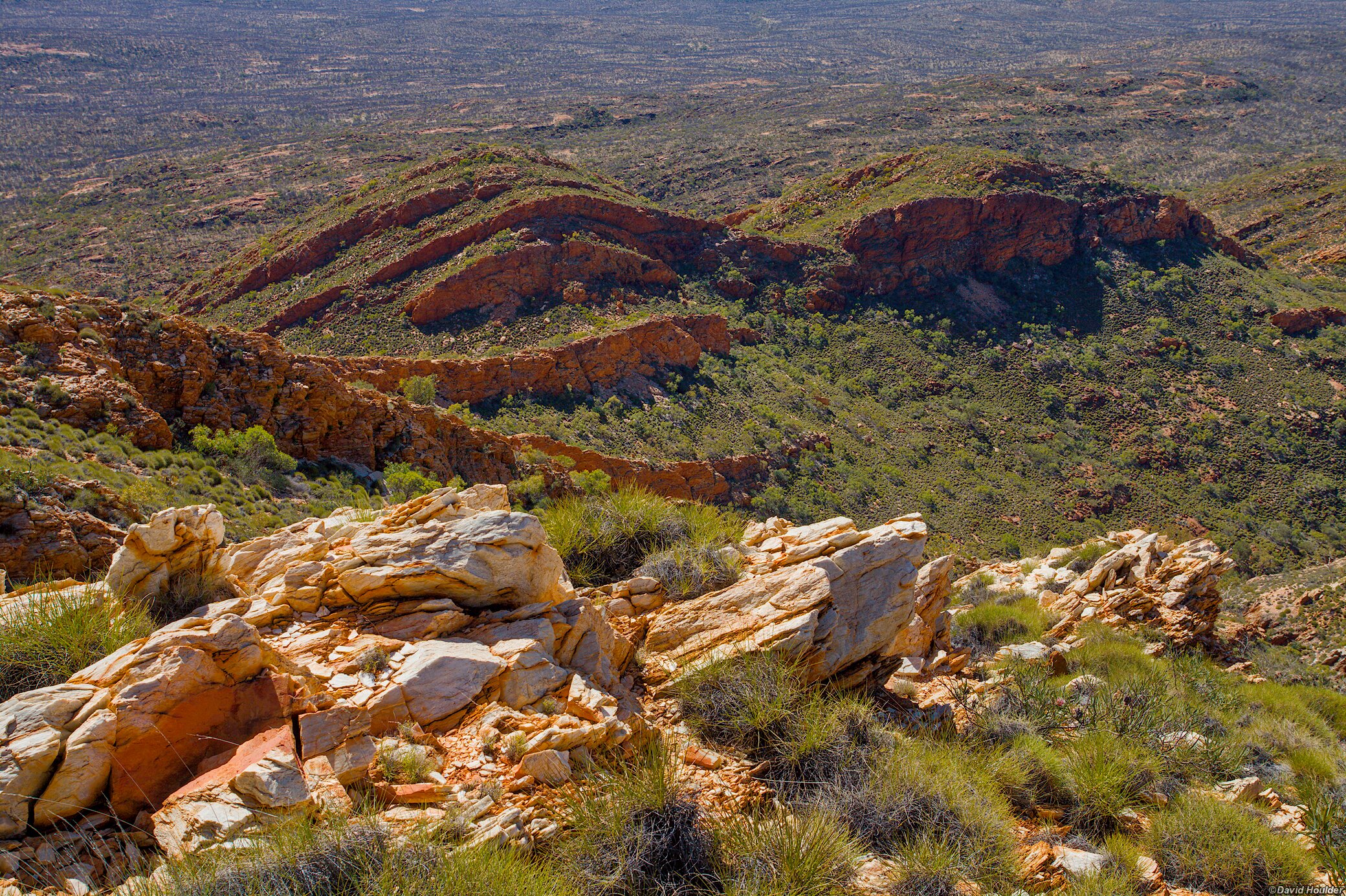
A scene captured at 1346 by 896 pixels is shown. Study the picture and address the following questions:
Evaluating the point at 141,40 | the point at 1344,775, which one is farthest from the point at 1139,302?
the point at 141,40

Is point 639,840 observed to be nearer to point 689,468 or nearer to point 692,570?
point 692,570

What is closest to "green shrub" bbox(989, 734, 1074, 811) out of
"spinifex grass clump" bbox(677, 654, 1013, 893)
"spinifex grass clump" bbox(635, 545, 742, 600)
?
"spinifex grass clump" bbox(677, 654, 1013, 893)

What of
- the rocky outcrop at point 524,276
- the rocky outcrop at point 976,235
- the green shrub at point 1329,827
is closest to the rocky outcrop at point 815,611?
the green shrub at point 1329,827

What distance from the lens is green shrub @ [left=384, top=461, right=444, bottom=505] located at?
51.2 ft

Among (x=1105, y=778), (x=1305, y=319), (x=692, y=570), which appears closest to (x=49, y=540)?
(x=692, y=570)

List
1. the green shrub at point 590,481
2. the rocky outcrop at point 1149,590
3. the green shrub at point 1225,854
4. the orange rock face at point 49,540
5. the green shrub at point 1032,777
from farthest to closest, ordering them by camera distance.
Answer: the green shrub at point 590,481
the rocky outcrop at point 1149,590
the orange rock face at point 49,540
the green shrub at point 1032,777
the green shrub at point 1225,854

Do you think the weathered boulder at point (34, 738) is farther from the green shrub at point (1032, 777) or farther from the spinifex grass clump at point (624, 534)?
the green shrub at point (1032, 777)

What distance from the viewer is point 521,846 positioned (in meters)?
4.33

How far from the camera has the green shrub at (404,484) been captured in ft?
51.2

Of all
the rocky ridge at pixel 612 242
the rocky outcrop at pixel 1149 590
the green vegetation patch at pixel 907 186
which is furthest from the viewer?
the green vegetation patch at pixel 907 186

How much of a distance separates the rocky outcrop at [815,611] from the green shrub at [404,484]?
9.76 metres

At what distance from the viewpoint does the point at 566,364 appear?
29.9 meters

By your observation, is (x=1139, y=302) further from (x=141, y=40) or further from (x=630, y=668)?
(x=141, y=40)

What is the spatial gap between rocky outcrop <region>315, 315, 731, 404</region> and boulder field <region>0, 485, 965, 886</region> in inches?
735
